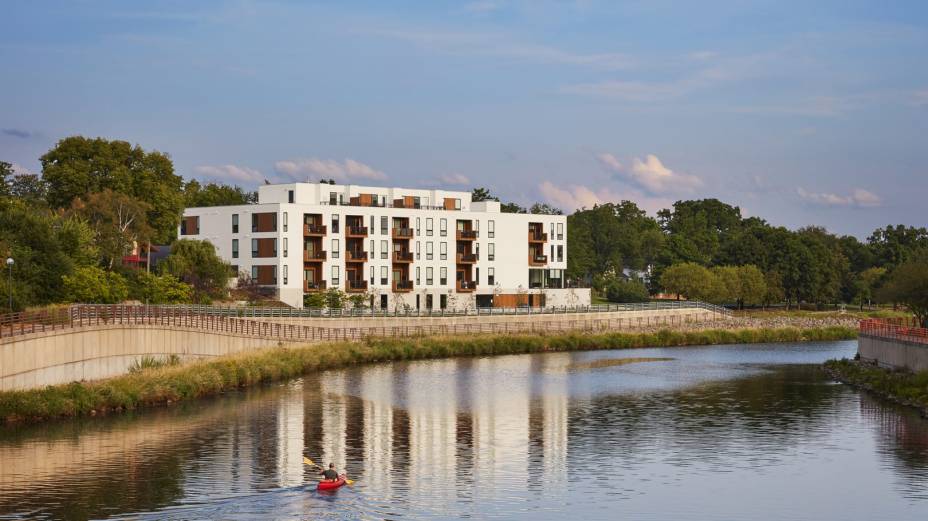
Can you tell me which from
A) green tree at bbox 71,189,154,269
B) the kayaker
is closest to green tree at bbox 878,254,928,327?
the kayaker

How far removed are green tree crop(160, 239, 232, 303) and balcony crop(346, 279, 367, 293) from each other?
16084mm

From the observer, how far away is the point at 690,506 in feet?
126

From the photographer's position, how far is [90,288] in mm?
89375

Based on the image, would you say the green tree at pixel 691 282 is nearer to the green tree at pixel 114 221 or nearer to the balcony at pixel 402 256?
the balcony at pixel 402 256

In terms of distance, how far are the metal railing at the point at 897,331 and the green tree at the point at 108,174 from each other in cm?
6663

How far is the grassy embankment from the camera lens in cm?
5406

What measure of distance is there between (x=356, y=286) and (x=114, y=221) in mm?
26722

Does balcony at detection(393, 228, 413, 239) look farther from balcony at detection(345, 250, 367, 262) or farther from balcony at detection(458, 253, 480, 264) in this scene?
balcony at detection(458, 253, 480, 264)

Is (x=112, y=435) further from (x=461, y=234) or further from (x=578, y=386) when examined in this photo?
(x=461, y=234)

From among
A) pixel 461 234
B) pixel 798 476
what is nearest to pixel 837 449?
pixel 798 476

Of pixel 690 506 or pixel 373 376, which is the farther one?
pixel 373 376

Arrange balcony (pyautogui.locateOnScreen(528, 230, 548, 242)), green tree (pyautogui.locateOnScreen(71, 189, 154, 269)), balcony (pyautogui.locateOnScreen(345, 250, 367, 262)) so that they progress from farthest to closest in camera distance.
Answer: balcony (pyautogui.locateOnScreen(528, 230, 548, 242)) → balcony (pyautogui.locateOnScreen(345, 250, 367, 262)) → green tree (pyautogui.locateOnScreen(71, 189, 154, 269))

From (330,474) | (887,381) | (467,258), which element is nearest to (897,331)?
(887,381)

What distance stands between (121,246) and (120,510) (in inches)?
3086
